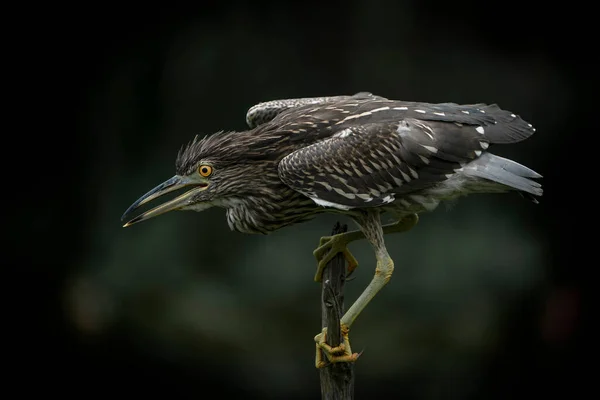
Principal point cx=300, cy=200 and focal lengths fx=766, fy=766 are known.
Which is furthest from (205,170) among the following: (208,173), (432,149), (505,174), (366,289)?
(505,174)

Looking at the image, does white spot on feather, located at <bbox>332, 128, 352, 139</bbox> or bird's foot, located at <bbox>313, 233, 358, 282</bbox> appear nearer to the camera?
white spot on feather, located at <bbox>332, 128, 352, 139</bbox>

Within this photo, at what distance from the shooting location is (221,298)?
15.9ft

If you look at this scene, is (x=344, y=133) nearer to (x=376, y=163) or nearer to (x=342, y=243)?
(x=376, y=163)

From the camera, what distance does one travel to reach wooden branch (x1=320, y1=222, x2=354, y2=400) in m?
2.95

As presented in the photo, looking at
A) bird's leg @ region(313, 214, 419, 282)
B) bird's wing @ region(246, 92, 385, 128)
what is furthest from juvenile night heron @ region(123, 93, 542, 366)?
bird's wing @ region(246, 92, 385, 128)

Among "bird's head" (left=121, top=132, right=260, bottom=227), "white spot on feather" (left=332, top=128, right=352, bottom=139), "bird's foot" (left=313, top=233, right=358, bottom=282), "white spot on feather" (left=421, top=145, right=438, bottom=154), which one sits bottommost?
"bird's foot" (left=313, top=233, right=358, bottom=282)

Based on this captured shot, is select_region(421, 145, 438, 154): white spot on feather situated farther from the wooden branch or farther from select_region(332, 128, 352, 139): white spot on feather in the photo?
the wooden branch

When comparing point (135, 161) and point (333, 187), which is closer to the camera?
point (333, 187)

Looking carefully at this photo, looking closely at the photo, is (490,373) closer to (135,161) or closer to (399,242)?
(399,242)

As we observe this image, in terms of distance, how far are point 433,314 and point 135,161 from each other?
84.0 inches

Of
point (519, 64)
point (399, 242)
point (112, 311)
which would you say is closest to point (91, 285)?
point (112, 311)

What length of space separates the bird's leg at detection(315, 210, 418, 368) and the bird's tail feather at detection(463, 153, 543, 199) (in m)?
0.42

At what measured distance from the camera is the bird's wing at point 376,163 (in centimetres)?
292

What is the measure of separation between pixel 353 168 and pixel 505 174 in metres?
0.59
